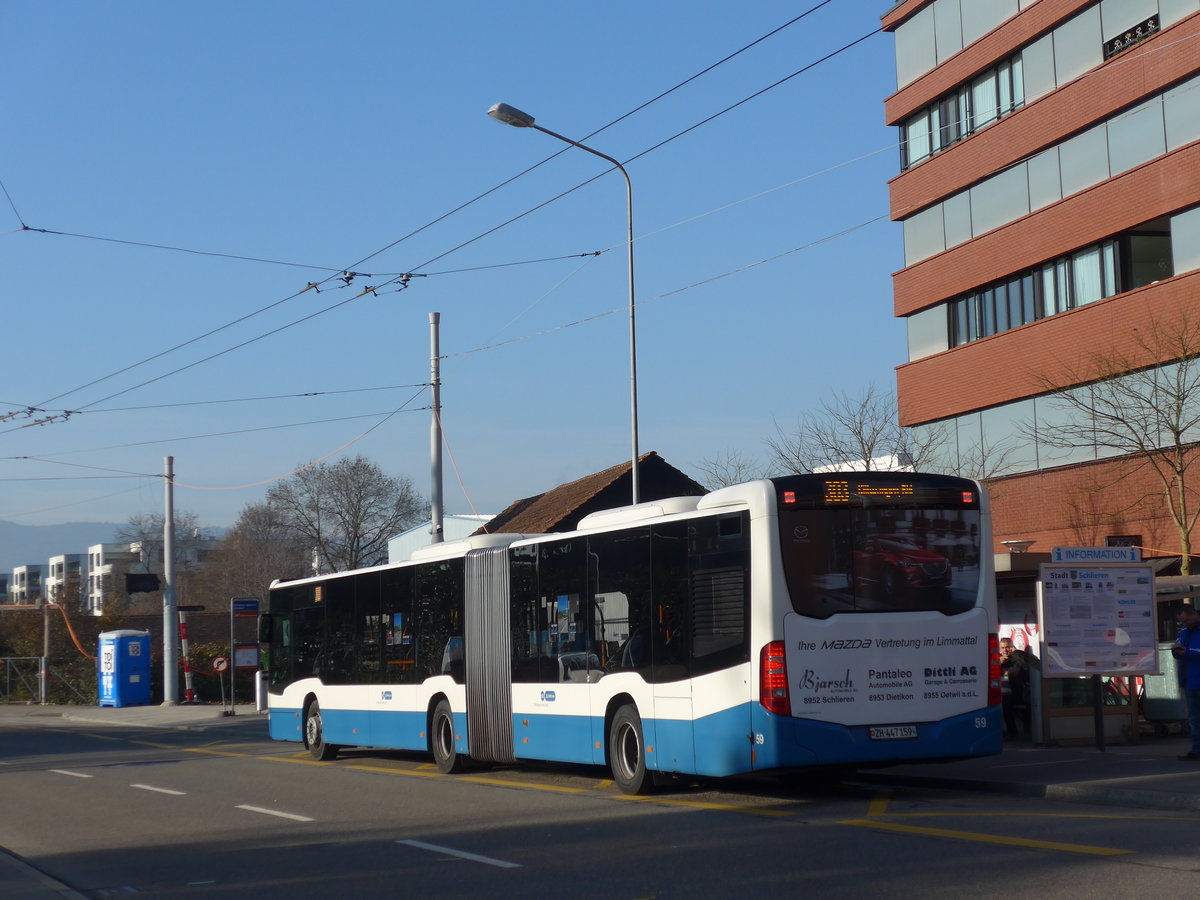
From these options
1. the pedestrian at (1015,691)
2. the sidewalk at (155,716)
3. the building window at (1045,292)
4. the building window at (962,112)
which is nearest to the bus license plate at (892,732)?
the pedestrian at (1015,691)

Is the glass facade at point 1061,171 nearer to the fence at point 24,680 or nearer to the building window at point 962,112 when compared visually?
the building window at point 962,112

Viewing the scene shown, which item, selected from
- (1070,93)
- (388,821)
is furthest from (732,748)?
(1070,93)


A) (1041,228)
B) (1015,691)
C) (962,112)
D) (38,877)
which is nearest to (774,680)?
(38,877)

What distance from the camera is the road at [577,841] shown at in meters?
8.70

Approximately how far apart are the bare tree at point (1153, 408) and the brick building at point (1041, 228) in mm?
142

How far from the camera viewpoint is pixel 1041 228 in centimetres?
3033

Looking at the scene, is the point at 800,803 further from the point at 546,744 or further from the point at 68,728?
the point at 68,728

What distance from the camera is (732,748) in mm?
12602

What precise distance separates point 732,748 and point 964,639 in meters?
2.44

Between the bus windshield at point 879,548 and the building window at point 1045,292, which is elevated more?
the building window at point 1045,292

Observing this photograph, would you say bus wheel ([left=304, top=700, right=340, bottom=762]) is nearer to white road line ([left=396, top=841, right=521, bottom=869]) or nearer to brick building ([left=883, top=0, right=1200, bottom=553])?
white road line ([left=396, top=841, right=521, bottom=869])

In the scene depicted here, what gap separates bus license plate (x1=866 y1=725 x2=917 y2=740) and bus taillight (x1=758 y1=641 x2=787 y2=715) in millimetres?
894

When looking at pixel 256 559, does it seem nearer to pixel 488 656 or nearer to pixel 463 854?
pixel 488 656

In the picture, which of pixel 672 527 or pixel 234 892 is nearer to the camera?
pixel 234 892
